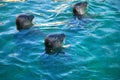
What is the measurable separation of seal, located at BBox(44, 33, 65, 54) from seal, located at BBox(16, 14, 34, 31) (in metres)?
1.75

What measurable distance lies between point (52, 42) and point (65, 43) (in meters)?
1.29

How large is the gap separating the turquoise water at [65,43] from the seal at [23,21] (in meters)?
0.23

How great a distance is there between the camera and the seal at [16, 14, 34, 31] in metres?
9.93

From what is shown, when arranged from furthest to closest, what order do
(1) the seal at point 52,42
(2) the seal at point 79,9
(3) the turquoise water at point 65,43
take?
(2) the seal at point 79,9 < (1) the seal at point 52,42 < (3) the turquoise water at point 65,43

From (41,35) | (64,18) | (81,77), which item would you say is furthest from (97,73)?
(64,18)

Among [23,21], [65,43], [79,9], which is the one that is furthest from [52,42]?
[79,9]

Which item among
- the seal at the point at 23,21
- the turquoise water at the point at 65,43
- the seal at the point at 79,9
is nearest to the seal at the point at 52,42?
the turquoise water at the point at 65,43

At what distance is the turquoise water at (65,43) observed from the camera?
835 cm

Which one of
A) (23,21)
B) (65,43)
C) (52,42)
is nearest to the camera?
(52,42)

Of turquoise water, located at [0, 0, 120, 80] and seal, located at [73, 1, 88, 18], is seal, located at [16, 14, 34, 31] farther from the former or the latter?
seal, located at [73, 1, 88, 18]

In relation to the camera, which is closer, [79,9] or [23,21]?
[23,21]

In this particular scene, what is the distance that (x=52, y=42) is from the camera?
27.9 ft

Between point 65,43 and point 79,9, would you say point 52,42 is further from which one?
point 79,9

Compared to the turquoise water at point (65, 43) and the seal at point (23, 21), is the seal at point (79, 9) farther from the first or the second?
the seal at point (23, 21)
